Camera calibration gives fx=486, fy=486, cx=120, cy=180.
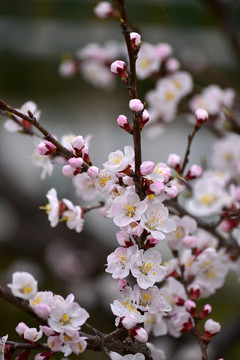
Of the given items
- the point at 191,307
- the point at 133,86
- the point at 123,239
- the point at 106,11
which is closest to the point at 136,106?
the point at 133,86

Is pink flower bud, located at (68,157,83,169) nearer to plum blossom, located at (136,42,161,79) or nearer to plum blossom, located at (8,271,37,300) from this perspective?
plum blossom, located at (8,271,37,300)

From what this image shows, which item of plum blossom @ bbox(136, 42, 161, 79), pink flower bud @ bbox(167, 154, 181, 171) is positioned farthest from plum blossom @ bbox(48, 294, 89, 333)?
plum blossom @ bbox(136, 42, 161, 79)

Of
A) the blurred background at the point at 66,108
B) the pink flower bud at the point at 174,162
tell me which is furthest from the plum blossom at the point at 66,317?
the blurred background at the point at 66,108

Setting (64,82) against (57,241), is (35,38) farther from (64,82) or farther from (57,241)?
(57,241)

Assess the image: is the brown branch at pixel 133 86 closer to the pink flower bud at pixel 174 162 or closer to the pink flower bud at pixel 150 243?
the pink flower bud at pixel 150 243

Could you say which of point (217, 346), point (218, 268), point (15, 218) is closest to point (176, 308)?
point (218, 268)

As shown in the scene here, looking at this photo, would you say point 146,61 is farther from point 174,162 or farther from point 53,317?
point 53,317

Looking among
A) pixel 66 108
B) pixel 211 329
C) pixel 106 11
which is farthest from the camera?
pixel 66 108
